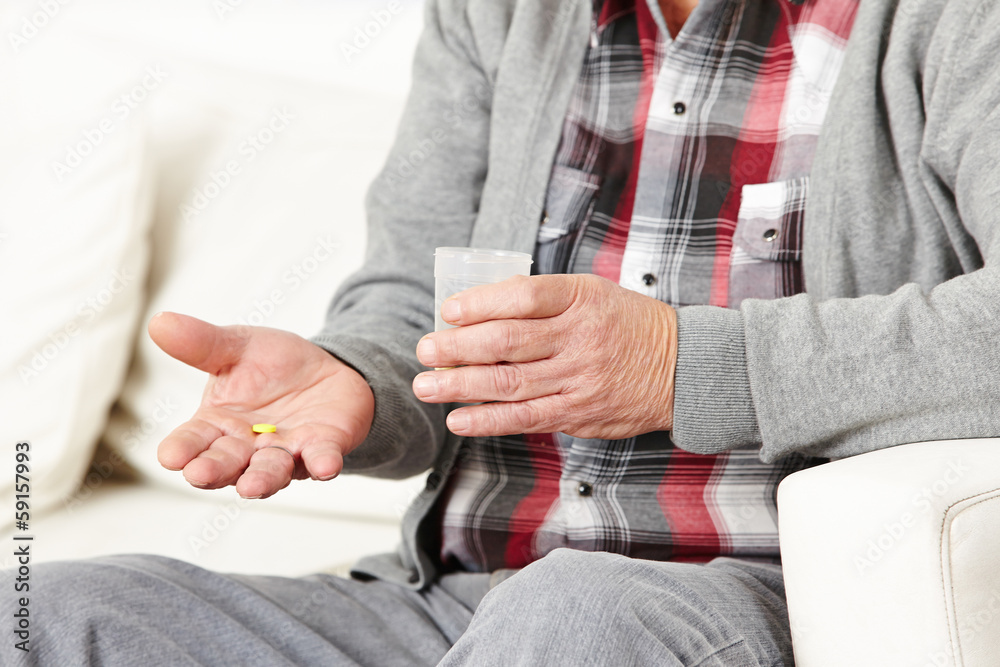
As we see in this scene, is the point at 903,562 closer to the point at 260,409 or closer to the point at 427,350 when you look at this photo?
the point at 427,350

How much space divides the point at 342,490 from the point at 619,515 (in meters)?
0.51

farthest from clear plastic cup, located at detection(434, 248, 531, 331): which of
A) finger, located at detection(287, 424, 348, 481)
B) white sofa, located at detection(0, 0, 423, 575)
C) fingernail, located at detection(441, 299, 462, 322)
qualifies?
white sofa, located at detection(0, 0, 423, 575)

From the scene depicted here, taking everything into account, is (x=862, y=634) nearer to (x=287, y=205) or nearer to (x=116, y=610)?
(x=116, y=610)

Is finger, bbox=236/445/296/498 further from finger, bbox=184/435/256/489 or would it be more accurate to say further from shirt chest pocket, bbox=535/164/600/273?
shirt chest pocket, bbox=535/164/600/273

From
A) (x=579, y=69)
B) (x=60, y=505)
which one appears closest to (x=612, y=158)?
(x=579, y=69)

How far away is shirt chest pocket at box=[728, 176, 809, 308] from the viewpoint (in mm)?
849

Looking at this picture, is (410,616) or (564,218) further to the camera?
(564,218)

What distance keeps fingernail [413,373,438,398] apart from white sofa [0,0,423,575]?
0.53 m

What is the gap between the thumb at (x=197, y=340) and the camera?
0.65 metres

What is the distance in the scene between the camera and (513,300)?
24.2 inches

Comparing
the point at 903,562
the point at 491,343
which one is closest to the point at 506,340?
the point at 491,343

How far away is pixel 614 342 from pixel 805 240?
301 millimetres

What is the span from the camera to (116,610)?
2.22 ft

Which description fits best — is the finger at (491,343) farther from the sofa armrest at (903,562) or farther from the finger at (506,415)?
the sofa armrest at (903,562)
